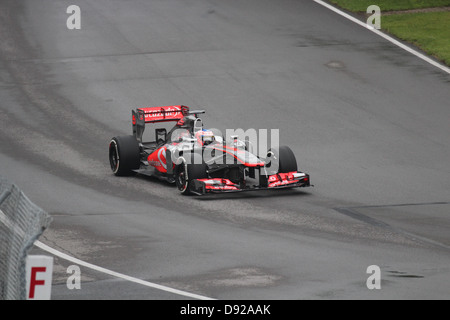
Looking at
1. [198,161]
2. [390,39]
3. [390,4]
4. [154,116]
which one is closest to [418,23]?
[390,39]

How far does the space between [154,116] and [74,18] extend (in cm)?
1743

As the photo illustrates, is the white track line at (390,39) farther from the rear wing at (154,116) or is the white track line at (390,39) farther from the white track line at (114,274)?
the white track line at (114,274)

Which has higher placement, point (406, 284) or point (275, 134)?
point (275, 134)

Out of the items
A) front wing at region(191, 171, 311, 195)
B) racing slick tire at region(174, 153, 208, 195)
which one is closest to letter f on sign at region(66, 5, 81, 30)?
racing slick tire at region(174, 153, 208, 195)

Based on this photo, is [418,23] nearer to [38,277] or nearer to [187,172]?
[187,172]

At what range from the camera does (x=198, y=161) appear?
18.9m

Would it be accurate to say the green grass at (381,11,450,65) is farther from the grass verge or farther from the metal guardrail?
the metal guardrail

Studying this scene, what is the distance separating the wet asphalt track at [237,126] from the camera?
533 inches

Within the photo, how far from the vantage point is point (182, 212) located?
17.5 meters

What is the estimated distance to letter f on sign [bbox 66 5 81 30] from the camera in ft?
121

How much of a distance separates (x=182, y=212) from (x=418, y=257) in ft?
17.0

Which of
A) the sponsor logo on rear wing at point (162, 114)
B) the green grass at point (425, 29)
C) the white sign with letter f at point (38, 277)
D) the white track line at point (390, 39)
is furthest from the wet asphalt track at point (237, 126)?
the white sign with letter f at point (38, 277)

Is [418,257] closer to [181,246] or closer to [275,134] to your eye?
[181,246]
